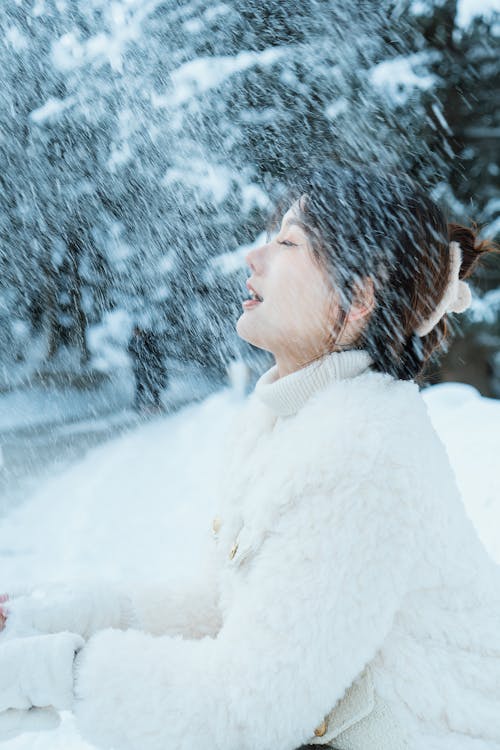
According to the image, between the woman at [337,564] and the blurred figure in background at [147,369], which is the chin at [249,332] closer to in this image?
the woman at [337,564]

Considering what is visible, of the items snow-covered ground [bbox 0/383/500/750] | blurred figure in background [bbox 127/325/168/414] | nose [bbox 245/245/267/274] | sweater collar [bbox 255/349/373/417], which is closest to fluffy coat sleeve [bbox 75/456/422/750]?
sweater collar [bbox 255/349/373/417]

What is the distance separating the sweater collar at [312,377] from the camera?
125 centimetres

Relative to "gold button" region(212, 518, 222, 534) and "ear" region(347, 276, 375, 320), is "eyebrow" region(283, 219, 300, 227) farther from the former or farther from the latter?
"gold button" region(212, 518, 222, 534)

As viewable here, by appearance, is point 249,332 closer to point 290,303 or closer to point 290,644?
point 290,303

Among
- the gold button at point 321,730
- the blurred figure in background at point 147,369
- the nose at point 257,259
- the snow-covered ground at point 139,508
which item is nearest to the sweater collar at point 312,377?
the nose at point 257,259

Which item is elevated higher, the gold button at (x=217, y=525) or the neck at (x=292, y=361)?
the neck at (x=292, y=361)

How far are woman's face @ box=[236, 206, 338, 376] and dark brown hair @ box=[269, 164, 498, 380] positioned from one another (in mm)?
21

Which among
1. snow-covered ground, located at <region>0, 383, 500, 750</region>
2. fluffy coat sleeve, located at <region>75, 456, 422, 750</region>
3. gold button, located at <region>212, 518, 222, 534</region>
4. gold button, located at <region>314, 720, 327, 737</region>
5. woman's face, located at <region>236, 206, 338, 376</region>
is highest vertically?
woman's face, located at <region>236, 206, 338, 376</region>

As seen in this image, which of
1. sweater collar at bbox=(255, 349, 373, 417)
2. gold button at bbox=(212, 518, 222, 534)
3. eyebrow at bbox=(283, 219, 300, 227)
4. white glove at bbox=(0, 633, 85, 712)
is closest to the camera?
white glove at bbox=(0, 633, 85, 712)

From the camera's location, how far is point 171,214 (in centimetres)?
959

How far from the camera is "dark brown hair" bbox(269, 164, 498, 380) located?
4.13 feet

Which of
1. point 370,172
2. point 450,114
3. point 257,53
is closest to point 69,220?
point 257,53

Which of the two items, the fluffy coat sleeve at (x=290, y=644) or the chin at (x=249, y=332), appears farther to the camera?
the chin at (x=249, y=332)

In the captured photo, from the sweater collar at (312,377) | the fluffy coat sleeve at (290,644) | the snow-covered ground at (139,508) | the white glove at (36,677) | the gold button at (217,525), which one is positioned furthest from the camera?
the snow-covered ground at (139,508)
